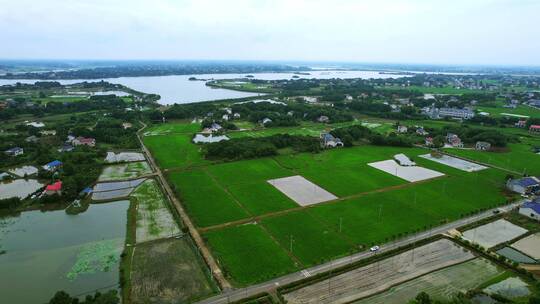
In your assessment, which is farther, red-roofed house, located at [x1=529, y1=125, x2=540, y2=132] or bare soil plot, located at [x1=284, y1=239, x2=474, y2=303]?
red-roofed house, located at [x1=529, y1=125, x2=540, y2=132]

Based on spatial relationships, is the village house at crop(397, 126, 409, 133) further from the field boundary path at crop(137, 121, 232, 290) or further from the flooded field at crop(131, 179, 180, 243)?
the flooded field at crop(131, 179, 180, 243)

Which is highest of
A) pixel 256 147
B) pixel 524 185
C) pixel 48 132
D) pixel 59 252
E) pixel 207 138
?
pixel 256 147

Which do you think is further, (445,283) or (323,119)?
(323,119)

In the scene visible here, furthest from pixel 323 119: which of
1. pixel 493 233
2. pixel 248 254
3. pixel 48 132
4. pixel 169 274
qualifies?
pixel 169 274

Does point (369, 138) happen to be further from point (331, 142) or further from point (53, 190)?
point (53, 190)

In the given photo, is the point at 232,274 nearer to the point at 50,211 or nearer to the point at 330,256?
the point at 330,256

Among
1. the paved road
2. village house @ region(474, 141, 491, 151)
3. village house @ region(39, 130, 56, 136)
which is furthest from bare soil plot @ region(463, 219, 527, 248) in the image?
village house @ region(39, 130, 56, 136)

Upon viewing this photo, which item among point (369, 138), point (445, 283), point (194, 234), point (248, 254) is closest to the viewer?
point (445, 283)

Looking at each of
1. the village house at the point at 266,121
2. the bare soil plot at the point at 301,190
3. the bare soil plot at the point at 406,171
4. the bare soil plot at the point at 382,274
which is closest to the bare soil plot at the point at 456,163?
the bare soil plot at the point at 406,171
